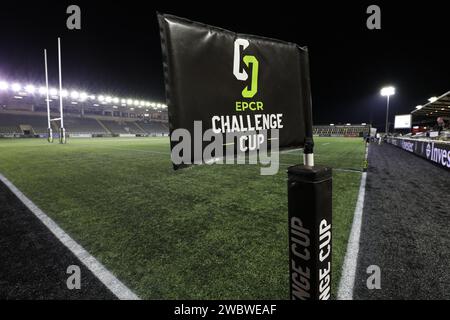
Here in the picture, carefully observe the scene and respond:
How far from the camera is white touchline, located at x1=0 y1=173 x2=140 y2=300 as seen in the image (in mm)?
2014

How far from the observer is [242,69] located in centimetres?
153

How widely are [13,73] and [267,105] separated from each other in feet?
179

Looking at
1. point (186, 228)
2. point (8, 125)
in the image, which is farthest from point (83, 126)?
point (186, 228)

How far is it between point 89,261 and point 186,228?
126 centimetres

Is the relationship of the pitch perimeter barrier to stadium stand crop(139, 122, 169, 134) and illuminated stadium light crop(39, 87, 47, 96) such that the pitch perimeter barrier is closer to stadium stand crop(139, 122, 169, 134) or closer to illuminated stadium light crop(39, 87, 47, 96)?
illuminated stadium light crop(39, 87, 47, 96)

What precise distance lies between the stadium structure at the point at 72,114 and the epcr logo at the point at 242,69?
47243 mm

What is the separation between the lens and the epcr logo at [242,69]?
1487 mm

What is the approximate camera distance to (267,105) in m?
1.68

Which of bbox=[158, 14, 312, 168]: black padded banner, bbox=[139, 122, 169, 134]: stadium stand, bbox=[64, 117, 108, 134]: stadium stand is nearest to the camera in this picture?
bbox=[158, 14, 312, 168]: black padded banner

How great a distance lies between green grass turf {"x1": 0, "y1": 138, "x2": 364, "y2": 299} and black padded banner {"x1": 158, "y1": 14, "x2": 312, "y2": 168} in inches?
54.2

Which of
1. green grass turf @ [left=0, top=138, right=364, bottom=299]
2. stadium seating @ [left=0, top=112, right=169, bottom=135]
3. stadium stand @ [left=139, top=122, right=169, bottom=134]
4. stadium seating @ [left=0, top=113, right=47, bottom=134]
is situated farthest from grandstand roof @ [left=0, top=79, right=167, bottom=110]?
green grass turf @ [left=0, top=138, right=364, bottom=299]

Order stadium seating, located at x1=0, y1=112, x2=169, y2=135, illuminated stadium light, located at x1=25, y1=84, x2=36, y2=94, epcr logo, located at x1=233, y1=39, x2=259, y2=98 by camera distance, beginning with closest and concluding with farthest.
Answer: epcr logo, located at x1=233, y1=39, x2=259, y2=98 < illuminated stadium light, located at x1=25, y1=84, x2=36, y2=94 < stadium seating, located at x1=0, y1=112, x2=169, y2=135
